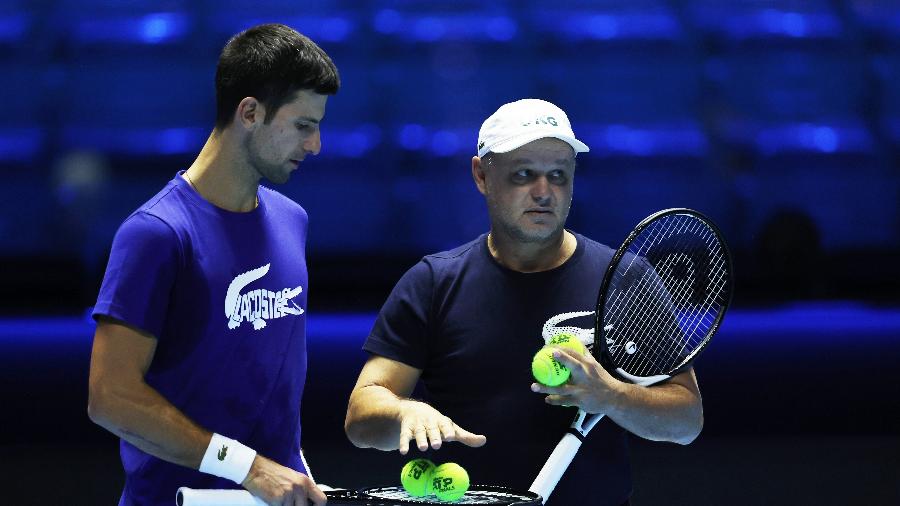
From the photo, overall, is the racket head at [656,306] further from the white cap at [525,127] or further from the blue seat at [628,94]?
the blue seat at [628,94]

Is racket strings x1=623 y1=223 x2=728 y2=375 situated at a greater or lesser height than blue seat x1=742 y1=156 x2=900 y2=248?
lesser

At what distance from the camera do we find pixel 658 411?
2.49m

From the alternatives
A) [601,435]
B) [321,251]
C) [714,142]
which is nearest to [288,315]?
A: [601,435]

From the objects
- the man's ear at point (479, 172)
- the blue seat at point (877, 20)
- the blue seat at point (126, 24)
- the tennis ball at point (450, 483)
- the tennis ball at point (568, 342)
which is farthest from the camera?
the blue seat at point (877, 20)

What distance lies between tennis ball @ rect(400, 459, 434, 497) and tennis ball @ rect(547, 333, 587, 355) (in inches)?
13.2

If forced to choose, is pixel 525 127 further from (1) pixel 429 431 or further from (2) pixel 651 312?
(1) pixel 429 431

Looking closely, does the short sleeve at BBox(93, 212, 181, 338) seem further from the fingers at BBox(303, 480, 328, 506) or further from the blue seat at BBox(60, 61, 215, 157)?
the blue seat at BBox(60, 61, 215, 157)

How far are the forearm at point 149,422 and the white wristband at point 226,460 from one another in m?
0.01

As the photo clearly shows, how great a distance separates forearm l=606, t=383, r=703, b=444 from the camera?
2432 millimetres

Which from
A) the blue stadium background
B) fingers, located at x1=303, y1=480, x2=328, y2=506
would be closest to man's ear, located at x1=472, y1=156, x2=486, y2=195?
fingers, located at x1=303, y1=480, x2=328, y2=506

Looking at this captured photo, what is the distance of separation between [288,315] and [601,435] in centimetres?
66

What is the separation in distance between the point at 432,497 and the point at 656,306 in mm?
661

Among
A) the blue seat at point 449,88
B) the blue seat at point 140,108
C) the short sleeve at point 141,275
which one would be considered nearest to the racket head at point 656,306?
the short sleeve at point 141,275

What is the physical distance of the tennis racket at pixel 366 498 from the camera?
84.9 inches
